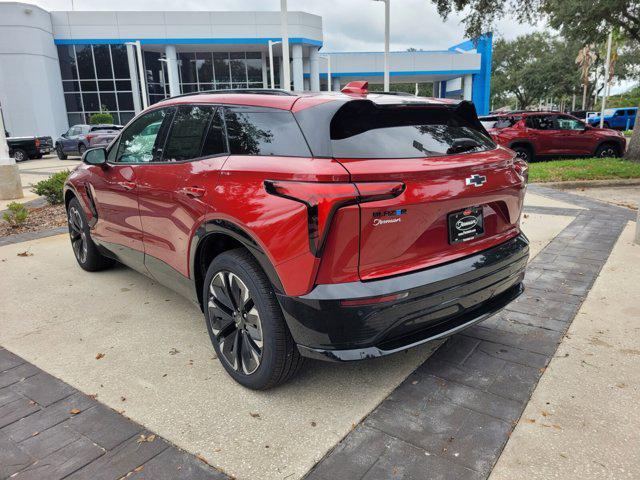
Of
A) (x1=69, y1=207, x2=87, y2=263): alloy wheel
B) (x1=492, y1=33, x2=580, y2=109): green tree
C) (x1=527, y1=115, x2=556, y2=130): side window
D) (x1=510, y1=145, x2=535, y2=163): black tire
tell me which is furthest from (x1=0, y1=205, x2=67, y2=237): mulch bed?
(x1=492, y1=33, x2=580, y2=109): green tree

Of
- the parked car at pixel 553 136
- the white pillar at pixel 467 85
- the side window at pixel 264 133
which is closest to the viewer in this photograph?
the side window at pixel 264 133

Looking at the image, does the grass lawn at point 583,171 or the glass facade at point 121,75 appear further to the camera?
the glass facade at point 121,75

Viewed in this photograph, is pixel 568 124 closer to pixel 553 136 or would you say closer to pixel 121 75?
pixel 553 136

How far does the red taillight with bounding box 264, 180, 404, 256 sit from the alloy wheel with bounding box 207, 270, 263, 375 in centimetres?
65

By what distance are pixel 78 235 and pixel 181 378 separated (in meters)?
2.98

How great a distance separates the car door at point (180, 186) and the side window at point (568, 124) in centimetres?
1412

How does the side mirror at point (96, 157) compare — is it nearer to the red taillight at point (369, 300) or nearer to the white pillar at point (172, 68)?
the red taillight at point (369, 300)

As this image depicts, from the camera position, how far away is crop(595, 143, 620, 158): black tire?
1481 cm

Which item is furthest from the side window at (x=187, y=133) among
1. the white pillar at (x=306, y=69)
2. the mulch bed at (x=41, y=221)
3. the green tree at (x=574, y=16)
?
the white pillar at (x=306, y=69)

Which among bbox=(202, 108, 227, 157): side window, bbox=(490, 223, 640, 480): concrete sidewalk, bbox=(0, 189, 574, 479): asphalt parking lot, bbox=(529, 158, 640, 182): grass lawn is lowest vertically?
bbox=(490, 223, 640, 480): concrete sidewalk

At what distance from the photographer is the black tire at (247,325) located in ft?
8.56

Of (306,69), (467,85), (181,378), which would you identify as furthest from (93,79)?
(181,378)

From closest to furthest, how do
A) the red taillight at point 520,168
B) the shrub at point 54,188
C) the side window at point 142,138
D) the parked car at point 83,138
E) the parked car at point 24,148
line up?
the red taillight at point 520,168, the side window at point 142,138, the shrub at point 54,188, the parked car at point 83,138, the parked car at point 24,148

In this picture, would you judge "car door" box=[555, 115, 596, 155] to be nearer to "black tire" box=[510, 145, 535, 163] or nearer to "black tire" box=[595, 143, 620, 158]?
"black tire" box=[595, 143, 620, 158]
